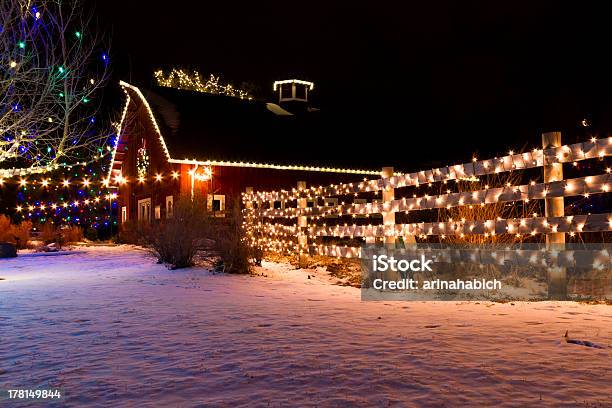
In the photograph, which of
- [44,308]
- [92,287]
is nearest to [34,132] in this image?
[92,287]

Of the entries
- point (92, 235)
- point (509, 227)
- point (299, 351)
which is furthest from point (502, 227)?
point (92, 235)

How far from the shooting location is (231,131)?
24.5m

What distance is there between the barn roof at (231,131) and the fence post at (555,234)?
17.0 meters

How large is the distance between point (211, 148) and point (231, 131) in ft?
6.07

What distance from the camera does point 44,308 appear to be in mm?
6613

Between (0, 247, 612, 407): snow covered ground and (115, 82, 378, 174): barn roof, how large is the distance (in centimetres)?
1573

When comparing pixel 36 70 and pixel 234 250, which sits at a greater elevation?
pixel 36 70

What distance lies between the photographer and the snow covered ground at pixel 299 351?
10.8 feet

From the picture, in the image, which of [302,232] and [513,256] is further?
[302,232]

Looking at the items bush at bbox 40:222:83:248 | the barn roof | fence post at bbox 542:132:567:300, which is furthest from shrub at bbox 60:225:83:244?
fence post at bbox 542:132:567:300

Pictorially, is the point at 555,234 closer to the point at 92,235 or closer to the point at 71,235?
the point at 71,235

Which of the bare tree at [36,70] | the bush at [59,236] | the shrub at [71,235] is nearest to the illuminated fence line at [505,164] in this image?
the bare tree at [36,70]

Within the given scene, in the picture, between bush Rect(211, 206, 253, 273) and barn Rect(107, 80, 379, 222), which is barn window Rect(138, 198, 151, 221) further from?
bush Rect(211, 206, 253, 273)

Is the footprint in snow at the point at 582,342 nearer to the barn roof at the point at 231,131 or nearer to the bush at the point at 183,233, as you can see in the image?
the bush at the point at 183,233
